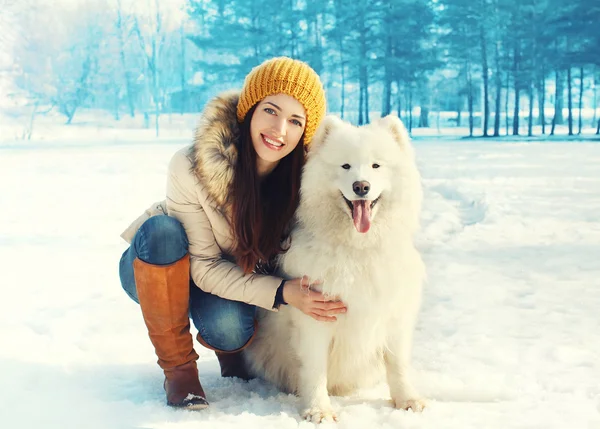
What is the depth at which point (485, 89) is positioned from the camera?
1256 cm

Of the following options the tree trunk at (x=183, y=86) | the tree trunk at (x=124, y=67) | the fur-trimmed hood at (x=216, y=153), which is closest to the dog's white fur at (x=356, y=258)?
the fur-trimmed hood at (x=216, y=153)

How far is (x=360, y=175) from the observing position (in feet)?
5.05

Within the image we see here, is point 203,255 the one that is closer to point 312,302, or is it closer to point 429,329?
point 312,302

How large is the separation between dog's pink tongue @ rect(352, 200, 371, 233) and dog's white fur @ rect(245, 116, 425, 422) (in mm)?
37

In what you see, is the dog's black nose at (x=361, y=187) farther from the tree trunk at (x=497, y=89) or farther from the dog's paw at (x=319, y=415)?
the tree trunk at (x=497, y=89)

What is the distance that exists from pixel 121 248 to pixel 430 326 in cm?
260

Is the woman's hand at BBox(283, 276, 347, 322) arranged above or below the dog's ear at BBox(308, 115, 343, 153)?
below

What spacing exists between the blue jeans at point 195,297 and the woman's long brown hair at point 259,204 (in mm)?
147

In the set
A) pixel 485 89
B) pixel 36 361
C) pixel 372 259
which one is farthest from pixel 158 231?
pixel 485 89

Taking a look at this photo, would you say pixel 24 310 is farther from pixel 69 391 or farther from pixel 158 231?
pixel 158 231

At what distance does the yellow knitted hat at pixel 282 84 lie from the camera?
1685 millimetres

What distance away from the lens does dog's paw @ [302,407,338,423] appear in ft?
5.17

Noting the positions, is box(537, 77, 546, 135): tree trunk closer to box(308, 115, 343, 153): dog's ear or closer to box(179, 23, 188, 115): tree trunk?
box(179, 23, 188, 115): tree trunk

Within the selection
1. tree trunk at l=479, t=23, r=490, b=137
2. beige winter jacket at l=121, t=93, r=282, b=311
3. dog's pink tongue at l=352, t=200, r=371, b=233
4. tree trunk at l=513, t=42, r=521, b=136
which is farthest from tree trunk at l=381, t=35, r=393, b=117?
dog's pink tongue at l=352, t=200, r=371, b=233
